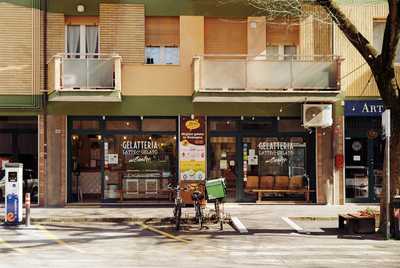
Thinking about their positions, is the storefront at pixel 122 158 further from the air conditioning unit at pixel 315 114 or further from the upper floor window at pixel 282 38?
A: the air conditioning unit at pixel 315 114

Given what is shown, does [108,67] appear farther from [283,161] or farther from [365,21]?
[365,21]

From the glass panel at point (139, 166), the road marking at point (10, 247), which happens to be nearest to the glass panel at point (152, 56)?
the glass panel at point (139, 166)

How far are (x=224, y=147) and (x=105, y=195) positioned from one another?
4337 millimetres

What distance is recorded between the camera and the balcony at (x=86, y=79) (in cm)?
2002

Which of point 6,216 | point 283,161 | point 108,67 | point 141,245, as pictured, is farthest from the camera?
point 283,161

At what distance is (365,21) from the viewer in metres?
21.4

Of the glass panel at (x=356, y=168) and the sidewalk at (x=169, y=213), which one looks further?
the glass panel at (x=356, y=168)

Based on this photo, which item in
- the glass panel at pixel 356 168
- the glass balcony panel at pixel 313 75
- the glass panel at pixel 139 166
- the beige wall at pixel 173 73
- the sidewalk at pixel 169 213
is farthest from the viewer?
the glass panel at pixel 356 168

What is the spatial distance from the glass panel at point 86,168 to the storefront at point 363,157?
8478 millimetres

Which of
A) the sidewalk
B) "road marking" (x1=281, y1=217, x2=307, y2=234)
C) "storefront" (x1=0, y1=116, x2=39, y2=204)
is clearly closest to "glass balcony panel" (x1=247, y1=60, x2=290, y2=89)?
the sidewalk

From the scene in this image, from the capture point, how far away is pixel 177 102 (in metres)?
21.0

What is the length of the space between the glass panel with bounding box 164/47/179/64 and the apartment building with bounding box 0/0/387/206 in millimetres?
34

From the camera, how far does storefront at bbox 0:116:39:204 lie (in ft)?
69.3

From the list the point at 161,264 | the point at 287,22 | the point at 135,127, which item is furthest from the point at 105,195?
the point at 161,264
